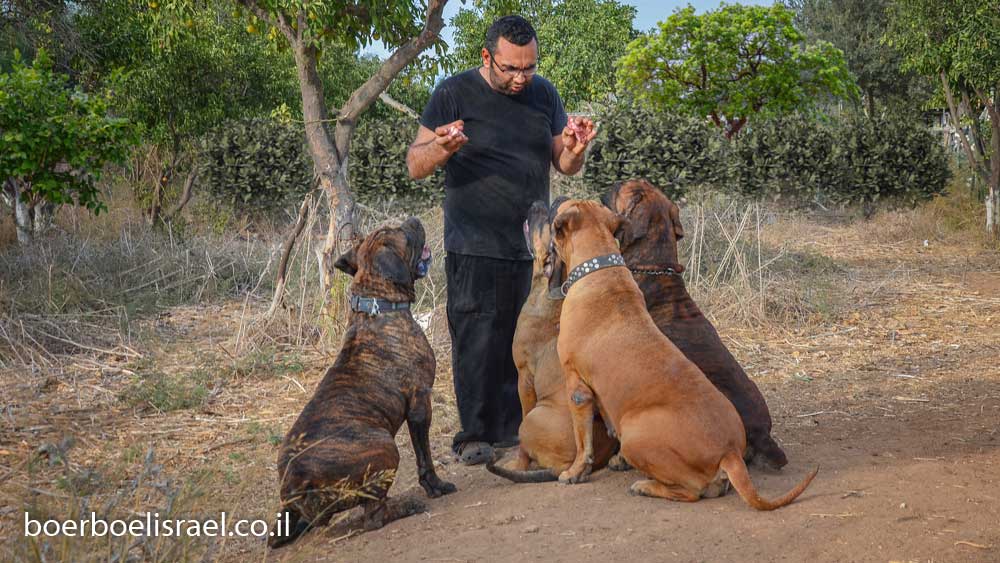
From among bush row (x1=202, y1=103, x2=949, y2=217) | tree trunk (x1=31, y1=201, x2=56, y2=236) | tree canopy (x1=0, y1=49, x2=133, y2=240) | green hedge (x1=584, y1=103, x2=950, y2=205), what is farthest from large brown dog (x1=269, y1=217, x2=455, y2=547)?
green hedge (x1=584, y1=103, x2=950, y2=205)

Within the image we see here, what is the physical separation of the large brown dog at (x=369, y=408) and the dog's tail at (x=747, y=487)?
5.45 feet

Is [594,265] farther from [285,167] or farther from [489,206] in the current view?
[285,167]

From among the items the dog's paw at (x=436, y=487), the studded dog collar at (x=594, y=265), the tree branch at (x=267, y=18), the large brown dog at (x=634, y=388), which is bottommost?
the dog's paw at (x=436, y=487)

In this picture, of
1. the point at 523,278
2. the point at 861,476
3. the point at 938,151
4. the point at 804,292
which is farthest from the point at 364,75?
the point at 861,476

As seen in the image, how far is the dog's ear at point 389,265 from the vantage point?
17.1 feet

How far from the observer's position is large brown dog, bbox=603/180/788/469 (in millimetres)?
5164

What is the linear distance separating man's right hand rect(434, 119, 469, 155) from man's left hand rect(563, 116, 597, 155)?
26.6 inches

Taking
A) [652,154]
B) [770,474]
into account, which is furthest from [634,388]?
[652,154]

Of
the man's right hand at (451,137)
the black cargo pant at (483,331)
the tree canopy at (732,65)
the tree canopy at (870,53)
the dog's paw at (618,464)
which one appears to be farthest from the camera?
the tree canopy at (870,53)

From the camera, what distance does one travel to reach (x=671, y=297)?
550cm

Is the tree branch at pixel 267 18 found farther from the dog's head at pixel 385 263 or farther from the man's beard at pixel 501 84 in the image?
the dog's head at pixel 385 263

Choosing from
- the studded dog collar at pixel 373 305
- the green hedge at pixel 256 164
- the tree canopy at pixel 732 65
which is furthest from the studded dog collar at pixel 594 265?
the tree canopy at pixel 732 65

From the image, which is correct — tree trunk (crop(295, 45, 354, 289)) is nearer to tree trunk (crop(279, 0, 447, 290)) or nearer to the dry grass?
tree trunk (crop(279, 0, 447, 290))

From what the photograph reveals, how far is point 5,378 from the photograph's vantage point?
8219mm
